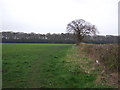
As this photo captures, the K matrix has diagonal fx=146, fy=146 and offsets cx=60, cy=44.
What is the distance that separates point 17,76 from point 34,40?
8070 cm

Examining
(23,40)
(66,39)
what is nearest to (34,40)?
(23,40)

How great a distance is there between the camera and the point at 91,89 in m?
6.84

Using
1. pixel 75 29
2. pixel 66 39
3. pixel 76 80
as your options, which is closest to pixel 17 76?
pixel 76 80

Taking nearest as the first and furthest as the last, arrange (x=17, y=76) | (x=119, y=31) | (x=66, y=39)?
1. (x=17, y=76)
2. (x=119, y=31)
3. (x=66, y=39)

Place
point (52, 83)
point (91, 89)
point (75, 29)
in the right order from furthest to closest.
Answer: point (75, 29) → point (52, 83) → point (91, 89)

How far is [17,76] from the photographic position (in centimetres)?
853

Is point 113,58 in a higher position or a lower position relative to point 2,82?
higher

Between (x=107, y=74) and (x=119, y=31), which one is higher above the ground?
(x=119, y=31)

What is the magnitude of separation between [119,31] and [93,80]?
13.0ft

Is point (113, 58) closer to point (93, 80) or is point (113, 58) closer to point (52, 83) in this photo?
point (93, 80)

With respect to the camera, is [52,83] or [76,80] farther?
[76,80]

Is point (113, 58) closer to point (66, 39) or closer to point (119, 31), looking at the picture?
point (119, 31)

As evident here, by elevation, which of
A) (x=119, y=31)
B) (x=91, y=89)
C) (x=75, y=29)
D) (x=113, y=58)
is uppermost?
(x=75, y=29)

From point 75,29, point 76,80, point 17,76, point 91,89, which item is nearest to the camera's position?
point 91,89
